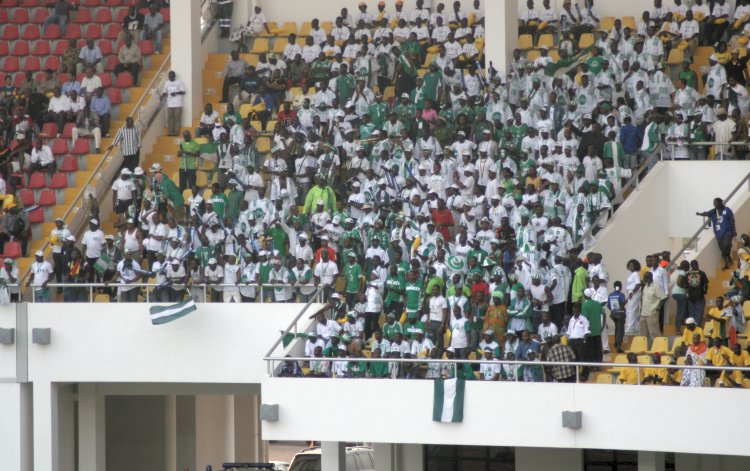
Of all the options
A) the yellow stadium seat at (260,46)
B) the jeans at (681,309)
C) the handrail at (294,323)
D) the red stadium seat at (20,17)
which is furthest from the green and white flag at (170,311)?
the red stadium seat at (20,17)

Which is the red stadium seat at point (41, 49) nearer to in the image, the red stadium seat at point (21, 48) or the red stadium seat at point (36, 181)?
the red stadium seat at point (21, 48)

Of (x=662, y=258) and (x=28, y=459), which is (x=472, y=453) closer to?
(x=662, y=258)

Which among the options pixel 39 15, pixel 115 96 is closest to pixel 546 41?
pixel 115 96

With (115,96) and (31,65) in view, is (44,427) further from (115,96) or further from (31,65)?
(31,65)

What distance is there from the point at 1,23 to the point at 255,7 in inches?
199

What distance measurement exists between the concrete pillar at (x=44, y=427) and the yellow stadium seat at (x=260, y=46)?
942 centimetres

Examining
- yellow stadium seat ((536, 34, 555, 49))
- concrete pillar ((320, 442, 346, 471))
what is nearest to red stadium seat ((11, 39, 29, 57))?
yellow stadium seat ((536, 34, 555, 49))

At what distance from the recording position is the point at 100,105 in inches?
1124

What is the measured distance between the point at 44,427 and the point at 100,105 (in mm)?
6699

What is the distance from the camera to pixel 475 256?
74.7ft

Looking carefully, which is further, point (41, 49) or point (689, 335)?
point (41, 49)

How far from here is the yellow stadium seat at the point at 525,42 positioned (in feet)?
96.1

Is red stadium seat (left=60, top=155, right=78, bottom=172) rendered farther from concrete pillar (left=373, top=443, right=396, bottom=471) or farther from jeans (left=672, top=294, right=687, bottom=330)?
jeans (left=672, top=294, right=687, bottom=330)

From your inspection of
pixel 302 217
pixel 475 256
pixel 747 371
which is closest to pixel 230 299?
pixel 302 217
